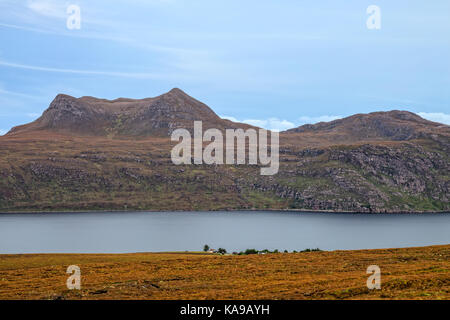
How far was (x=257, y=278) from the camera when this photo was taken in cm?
4994

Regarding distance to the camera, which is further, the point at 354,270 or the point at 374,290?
the point at 354,270

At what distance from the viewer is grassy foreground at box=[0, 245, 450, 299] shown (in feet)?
131

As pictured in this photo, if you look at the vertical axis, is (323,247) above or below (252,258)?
below

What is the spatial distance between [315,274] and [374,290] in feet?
44.1

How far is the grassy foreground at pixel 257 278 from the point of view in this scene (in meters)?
39.8
